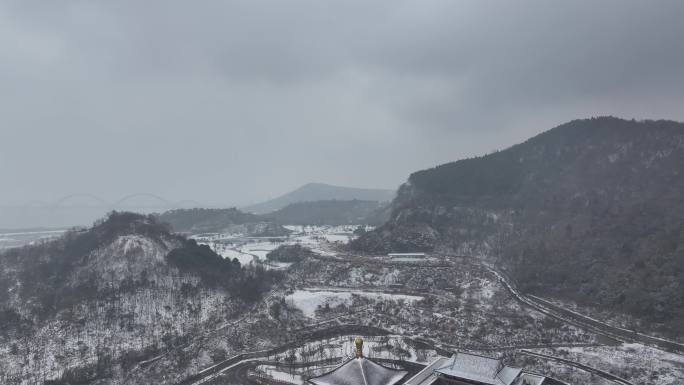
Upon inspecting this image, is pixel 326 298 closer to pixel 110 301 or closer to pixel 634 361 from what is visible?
pixel 110 301

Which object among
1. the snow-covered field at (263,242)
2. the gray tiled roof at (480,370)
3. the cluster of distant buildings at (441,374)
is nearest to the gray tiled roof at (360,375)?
A: the cluster of distant buildings at (441,374)

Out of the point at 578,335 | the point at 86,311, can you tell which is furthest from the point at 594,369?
the point at 86,311

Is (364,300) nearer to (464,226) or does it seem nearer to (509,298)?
(509,298)

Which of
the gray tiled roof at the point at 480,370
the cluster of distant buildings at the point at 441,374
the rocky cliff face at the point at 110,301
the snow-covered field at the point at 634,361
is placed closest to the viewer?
the cluster of distant buildings at the point at 441,374

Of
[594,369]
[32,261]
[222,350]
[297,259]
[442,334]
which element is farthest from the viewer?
[297,259]

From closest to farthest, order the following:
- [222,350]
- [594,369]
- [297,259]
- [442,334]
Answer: [594,369], [222,350], [442,334], [297,259]

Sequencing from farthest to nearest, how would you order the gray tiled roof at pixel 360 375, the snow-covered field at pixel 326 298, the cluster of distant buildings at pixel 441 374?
the snow-covered field at pixel 326 298 → the cluster of distant buildings at pixel 441 374 → the gray tiled roof at pixel 360 375

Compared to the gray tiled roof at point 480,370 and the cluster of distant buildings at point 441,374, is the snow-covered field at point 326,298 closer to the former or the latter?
the cluster of distant buildings at point 441,374
